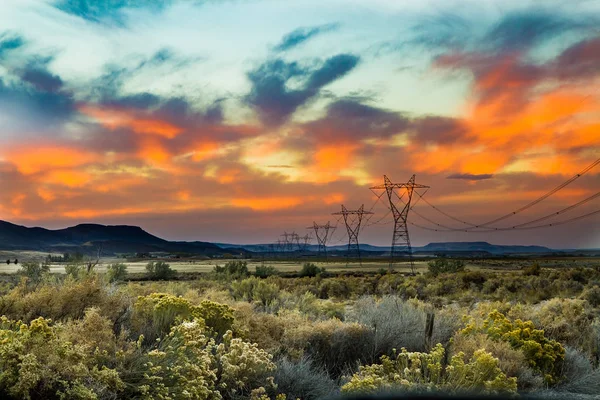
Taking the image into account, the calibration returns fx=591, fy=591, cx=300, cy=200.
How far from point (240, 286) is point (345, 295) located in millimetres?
14319

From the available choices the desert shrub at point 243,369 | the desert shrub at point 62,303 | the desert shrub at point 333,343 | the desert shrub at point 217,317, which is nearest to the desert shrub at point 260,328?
the desert shrub at point 217,317

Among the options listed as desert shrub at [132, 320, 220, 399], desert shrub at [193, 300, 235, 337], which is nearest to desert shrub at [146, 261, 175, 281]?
desert shrub at [193, 300, 235, 337]

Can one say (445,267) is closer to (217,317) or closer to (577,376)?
(577,376)

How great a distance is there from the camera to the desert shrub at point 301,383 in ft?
36.3

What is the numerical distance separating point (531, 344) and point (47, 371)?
1049cm

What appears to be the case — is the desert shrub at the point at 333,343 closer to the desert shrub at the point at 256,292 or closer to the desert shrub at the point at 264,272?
the desert shrub at the point at 256,292

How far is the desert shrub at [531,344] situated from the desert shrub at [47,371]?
8.62 m

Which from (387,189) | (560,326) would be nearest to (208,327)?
(560,326)

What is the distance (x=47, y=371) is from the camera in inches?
328

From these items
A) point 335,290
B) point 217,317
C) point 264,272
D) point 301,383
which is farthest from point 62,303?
point 264,272

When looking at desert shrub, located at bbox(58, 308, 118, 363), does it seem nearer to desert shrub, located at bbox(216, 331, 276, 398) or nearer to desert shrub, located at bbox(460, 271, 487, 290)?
desert shrub, located at bbox(216, 331, 276, 398)

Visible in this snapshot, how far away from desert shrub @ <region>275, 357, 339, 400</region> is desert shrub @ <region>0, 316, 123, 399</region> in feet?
10.7

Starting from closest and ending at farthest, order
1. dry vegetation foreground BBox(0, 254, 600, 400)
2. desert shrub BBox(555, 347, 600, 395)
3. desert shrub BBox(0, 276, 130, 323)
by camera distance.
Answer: dry vegetation foreground BBox(0, 254, 600, 400) < desert shrub BBox(0, 276, 130, 323) < desert shrub BBox(555, 347, 600, 395)

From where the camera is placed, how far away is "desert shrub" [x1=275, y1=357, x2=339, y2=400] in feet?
36.3
